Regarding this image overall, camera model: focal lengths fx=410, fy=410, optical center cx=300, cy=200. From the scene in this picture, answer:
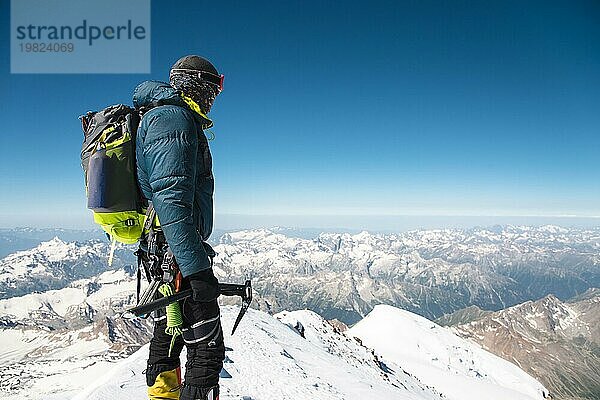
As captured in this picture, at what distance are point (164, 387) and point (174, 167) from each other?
3.65 metres

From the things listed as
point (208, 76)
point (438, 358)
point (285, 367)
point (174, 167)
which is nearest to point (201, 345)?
point (174, 167)

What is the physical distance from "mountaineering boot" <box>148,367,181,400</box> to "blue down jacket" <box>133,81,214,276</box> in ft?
8.20

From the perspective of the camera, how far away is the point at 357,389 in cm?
1515

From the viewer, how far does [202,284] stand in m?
4.91

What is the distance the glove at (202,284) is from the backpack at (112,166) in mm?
1394

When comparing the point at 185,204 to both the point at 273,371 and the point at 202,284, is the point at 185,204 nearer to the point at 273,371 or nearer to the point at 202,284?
the point at 202,284

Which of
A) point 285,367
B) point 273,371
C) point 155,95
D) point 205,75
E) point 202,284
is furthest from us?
point 285,367

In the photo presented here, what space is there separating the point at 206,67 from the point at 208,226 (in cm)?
216

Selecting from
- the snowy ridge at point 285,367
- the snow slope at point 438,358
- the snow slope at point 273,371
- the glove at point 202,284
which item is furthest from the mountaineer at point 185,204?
the snow slope at point 438,358

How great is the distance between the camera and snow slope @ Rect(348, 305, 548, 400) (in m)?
38.9

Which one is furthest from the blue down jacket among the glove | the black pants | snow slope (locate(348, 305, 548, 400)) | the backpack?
snow slope (locate(348, 305, 548, 400))

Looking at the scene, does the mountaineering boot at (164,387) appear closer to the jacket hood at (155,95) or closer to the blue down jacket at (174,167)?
the blue down jacket at (174,167)

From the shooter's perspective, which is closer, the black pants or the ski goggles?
the black pants

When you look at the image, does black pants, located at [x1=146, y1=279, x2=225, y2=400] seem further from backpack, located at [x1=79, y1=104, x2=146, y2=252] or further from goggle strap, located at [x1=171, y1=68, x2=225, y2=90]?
goggle strap, located at [x1=171, y1=68, x2=225, y2=90]
